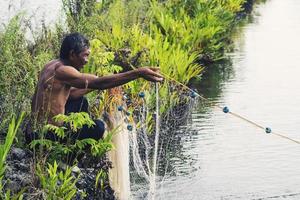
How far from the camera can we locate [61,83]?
21.4 ft

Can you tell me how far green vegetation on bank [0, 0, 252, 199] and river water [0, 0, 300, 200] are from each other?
53 cm

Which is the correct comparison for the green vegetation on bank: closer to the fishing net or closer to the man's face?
the fishing net

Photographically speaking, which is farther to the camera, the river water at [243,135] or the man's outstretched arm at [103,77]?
the river water at [243,135]

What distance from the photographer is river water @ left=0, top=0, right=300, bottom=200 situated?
7688 mm

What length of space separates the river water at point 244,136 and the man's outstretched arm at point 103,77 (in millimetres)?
1533

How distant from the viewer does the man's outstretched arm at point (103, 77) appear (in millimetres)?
6086

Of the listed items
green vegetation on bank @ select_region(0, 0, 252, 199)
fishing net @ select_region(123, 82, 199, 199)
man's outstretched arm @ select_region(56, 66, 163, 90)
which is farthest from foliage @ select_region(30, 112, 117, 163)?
fishing net @ select_region(123, 82, 199, 199)

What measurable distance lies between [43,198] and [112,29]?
639 centimetres

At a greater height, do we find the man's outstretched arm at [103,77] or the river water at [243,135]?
the man's outstretched arm at [103,77]

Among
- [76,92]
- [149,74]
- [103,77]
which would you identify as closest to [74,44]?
[103,77]

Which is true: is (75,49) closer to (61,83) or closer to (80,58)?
(80,58)

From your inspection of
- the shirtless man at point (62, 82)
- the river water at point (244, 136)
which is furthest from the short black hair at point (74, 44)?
the river water at point (244, 136)

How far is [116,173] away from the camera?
701 centimetres

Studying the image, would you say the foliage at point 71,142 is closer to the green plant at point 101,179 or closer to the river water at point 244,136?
the green plant at point 101,179
